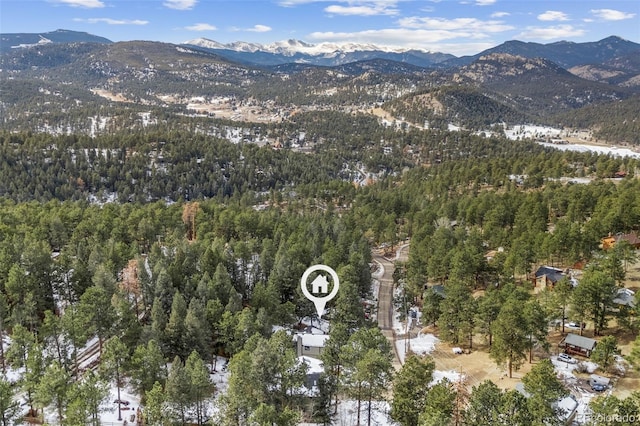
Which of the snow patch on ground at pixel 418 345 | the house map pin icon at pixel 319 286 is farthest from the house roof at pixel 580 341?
the house map pin icon at pixel 319 286

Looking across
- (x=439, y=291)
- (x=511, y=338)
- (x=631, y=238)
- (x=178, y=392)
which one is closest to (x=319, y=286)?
(x=439, y=291)

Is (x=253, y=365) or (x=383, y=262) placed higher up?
(x=253, y=365)

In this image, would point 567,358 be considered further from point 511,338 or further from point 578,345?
point 511,338

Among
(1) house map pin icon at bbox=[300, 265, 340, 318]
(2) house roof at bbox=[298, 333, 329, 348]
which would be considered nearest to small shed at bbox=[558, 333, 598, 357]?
(2) house roof at bbox=[298, 333, 329, 348]

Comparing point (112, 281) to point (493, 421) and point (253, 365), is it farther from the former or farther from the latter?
point (493, 421)

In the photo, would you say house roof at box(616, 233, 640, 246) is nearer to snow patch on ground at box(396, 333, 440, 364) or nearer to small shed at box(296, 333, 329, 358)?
snow patch on ground at box(396, 333, 440, 364)

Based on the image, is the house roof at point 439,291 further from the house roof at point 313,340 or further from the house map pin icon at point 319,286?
the house roof at point 313,340

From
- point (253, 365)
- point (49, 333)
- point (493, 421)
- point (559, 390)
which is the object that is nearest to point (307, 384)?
point (253, 365)
